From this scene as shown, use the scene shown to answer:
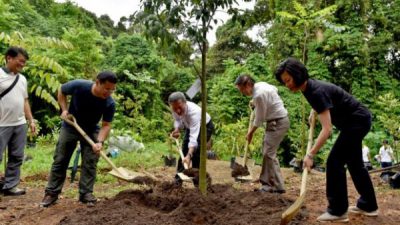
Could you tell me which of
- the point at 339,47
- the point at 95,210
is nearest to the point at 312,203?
the point at 95,210

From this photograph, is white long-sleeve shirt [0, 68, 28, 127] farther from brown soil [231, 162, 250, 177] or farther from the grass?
brown soil [231, 162, 250, 177]

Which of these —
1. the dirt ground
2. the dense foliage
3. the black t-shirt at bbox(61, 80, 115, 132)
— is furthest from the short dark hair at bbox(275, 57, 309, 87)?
the dense foliage

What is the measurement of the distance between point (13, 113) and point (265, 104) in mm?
2987

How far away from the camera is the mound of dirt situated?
3.72m

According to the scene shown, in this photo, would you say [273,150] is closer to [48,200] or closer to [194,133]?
[194,133]

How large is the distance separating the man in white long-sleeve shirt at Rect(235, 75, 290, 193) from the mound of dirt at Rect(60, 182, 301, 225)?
0.67 metres

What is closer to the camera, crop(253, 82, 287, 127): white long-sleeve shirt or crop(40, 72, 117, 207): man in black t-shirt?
crop(40, 72, 117, 207): man in black t-shirt

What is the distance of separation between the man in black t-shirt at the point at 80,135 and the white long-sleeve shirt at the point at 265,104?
1.66m

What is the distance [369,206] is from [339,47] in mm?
10160

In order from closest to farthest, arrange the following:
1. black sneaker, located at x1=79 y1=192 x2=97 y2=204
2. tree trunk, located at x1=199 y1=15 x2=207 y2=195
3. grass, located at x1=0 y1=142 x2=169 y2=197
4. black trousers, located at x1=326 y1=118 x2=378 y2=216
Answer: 1. black trousers, located at x1=326 y1=118 x2=378 y2=216
2. tree trunk, located at x1=199 y1=15 x2=207 y2=195
3. black sneaker, located at x1=79 y1=192 x2=97 y2=204
4. grass, located at x1=0 y1=142 x2=169 y2=197

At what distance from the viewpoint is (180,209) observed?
395 cm

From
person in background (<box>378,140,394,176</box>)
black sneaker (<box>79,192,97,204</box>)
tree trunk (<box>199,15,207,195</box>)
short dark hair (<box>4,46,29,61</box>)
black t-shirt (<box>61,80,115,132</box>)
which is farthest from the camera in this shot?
person in background (<box>378,140,394,176</box>)

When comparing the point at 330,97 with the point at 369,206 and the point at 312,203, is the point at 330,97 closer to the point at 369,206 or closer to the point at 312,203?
the point at 369,206

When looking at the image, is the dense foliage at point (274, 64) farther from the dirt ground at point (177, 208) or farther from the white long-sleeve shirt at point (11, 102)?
the dirt ground at point (177, 208)
